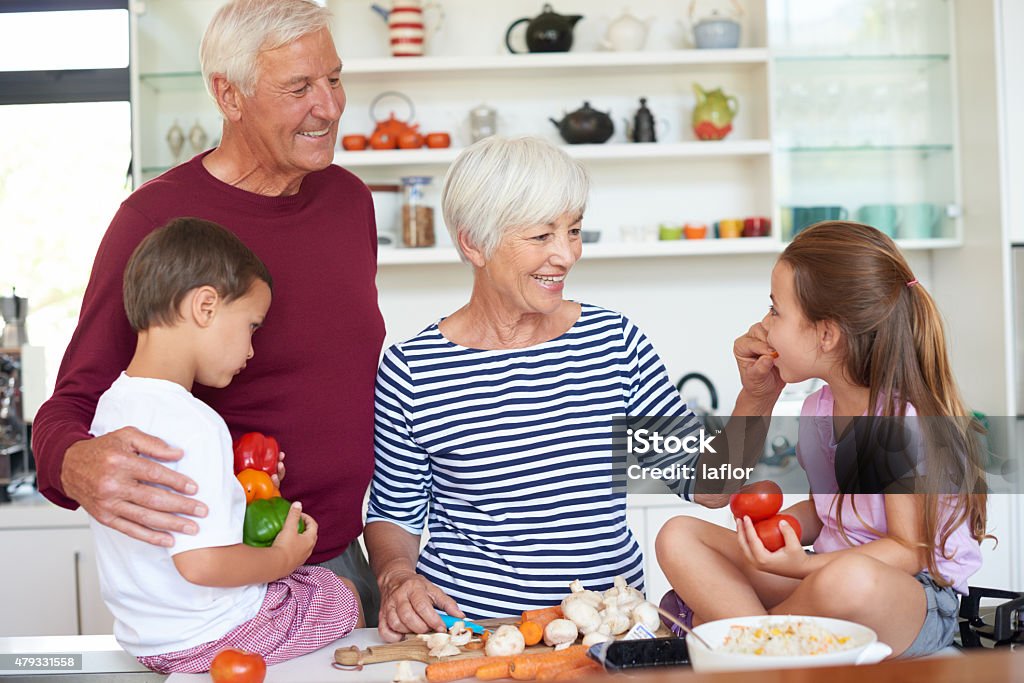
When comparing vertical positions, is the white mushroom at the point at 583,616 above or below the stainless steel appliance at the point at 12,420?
below

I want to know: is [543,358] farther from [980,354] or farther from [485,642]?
[980,354]

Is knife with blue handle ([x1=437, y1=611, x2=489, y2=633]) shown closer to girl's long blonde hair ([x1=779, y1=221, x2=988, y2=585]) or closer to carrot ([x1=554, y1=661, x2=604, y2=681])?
carrot ([x1=554, y1=661, x2=604, y2=681])

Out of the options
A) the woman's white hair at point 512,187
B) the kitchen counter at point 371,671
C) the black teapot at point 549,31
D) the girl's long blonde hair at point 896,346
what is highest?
the black teapot at point 549,31

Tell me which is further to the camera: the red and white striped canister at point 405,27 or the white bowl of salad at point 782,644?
the red and white striped canister at point 405,27

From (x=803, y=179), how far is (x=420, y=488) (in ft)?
7.70

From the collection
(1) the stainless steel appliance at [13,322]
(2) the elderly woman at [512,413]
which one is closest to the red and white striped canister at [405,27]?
(1) the stainless steel appliance at [13,322]

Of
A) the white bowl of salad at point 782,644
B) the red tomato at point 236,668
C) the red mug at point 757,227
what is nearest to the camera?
the white bowl of salad at point 782,644

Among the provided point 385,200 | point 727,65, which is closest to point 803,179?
point 727,65

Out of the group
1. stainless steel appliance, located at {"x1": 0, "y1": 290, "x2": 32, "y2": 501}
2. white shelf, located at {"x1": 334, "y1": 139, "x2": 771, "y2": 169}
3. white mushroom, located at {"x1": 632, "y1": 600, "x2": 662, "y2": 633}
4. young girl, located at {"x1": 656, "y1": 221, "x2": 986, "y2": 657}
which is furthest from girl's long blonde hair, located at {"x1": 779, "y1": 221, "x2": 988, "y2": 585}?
stainless steel appliance, located at {"x1": 0, "y1": 290, "x2": 32, "y2": 501}

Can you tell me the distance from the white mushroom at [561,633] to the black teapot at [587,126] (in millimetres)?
2348

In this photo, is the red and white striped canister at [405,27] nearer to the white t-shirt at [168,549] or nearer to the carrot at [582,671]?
the white t-shirt at [168,549]

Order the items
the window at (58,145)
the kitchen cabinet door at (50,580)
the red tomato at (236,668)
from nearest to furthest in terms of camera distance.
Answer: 1. the red tomato at (236,668)
2. the kitchen cabinet door at (50,580)
3. the window at (58,145)

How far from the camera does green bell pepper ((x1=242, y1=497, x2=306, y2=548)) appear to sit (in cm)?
135

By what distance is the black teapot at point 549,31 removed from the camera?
11.3ft
